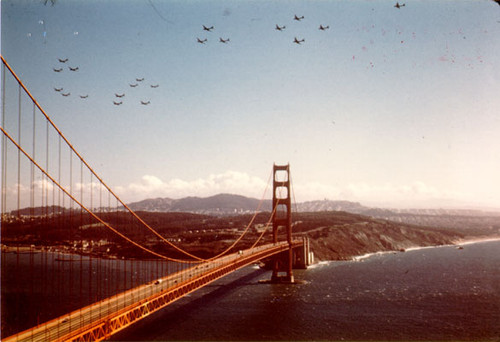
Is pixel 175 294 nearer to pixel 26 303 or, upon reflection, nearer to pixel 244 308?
pixel 244 308

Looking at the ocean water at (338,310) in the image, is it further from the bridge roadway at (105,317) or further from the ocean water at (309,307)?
the bridge roadway at (105,317)

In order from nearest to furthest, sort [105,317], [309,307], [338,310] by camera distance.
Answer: [105,317]
[338,310]
[309,307]

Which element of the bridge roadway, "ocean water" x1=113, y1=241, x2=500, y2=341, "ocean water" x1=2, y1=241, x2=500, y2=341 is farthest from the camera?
"ocean water" x1=2, y1=241, x2=500, y2=341

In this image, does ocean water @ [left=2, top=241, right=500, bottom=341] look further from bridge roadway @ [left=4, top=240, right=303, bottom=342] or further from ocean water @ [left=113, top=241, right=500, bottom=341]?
bridge roadway @ [left=4, top=240, right=303, bottom=342]

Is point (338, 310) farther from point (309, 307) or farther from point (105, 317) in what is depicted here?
point (105, 317)

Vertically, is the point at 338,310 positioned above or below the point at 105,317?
below

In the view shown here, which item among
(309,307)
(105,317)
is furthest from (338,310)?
(105,317)

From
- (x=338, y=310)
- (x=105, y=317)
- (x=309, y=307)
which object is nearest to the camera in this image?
(x=105, y=317)

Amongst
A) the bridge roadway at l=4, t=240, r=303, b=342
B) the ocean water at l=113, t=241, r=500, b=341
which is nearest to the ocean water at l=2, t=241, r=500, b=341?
the ocean water at l=113, t=241, r=500, b=341

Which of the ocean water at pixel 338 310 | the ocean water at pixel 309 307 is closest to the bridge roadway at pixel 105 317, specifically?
the ocean water at pixel 309 307
